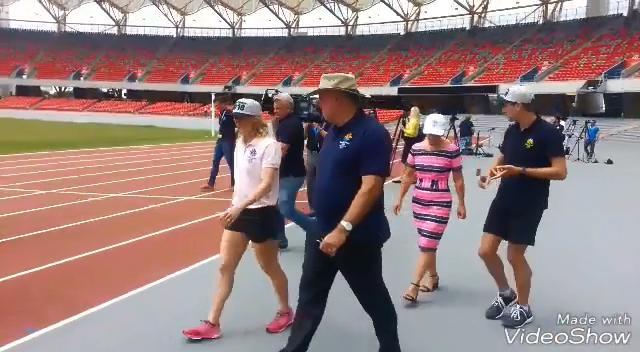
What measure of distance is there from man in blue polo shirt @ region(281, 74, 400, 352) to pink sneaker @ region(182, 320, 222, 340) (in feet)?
2.37

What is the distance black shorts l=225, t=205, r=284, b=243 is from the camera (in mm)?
4281

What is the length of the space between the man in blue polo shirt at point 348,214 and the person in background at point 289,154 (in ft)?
7.89

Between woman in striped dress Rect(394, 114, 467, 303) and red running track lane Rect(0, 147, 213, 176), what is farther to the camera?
red running track lane Rect(0, 147, 213, 176)

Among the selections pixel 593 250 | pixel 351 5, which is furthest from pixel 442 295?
pixel 351 5

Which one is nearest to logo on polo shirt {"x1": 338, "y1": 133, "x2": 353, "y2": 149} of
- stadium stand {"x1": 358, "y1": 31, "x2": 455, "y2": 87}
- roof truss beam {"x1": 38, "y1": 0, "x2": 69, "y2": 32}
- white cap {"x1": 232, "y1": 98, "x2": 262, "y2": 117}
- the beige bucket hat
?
the beige bucket hat

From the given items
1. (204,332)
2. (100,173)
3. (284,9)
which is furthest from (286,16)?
(204,332)

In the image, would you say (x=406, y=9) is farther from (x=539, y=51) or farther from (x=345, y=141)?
(x=345, y=141)

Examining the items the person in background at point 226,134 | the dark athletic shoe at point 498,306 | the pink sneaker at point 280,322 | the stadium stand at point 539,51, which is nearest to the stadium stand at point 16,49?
the stadium stand at point 539,51

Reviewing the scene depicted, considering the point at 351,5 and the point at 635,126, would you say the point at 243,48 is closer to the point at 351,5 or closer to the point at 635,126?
the point at 351,5

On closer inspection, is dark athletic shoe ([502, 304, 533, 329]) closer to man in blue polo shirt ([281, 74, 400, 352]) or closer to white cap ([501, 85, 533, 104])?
man in blue polo shirt ([281, 74, 400, 352])

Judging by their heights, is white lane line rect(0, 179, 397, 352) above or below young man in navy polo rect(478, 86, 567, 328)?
below

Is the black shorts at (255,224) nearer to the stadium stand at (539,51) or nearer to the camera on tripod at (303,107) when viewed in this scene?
the camera on tripod at (303,107)

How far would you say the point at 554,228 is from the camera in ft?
25.9

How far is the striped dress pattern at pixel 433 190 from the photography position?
5031 mm
